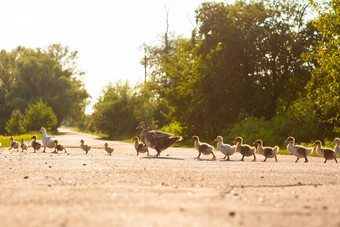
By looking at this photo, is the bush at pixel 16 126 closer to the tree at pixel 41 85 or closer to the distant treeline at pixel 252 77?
the tree at pixel 41 85

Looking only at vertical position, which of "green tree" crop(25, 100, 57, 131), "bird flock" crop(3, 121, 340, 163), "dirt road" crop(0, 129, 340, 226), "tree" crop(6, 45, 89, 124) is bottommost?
"dirt road" crop(0, 129, 340, 226)

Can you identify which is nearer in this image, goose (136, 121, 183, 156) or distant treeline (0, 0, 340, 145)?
goose (136, 121, 183, 156)

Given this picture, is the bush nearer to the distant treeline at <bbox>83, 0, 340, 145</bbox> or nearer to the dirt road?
the distant treeline at <bbox>83, 0, 340, 145</bbox>

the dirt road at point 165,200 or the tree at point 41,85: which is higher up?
the tree at point 41,85

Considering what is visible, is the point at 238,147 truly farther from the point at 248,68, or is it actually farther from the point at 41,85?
the point at 41,85

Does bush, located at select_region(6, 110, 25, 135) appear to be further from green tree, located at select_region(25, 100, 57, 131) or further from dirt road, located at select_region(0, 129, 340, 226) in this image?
dirt road, located at select_region(0, 129, 340, 226)

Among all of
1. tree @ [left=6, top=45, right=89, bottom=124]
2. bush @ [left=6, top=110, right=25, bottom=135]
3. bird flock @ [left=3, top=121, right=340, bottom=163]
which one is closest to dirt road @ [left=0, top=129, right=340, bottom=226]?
bird flock @ [left=3, top=121, right=340, bottom=163]

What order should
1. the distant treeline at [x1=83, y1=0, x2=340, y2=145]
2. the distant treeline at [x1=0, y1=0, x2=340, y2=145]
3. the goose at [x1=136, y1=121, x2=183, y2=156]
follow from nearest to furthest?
1. the goose at [x1=136, y1=121, x2=183, y2=156]
2. the distant treeline at [x1=0, y1=0, x2=340, y2=145]
3. the distant treeline at [x1=83, y1=0, x2=340, y2=145]

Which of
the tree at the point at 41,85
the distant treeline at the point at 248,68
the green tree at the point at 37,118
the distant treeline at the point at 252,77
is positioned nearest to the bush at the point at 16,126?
the green tree at the point at 37,118

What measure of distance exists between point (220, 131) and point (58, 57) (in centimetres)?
6758

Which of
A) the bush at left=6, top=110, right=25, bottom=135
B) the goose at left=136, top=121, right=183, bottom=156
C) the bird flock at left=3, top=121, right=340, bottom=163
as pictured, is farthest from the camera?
the bush at left=6, top=110, right=25, bottom=135

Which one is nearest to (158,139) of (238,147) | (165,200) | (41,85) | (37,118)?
(238,147)

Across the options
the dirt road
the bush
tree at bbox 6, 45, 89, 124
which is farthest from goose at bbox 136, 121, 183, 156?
tree at bbox 6, 45, 89, 124

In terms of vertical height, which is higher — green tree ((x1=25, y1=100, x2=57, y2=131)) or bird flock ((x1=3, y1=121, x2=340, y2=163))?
green tree ((x1=25, y1=100, x2=57, y2=131))
